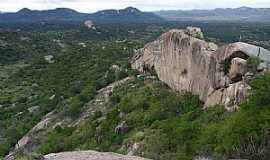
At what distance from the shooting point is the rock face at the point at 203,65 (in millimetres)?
31645

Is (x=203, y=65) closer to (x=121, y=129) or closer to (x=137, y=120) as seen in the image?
(x=137, y=120)

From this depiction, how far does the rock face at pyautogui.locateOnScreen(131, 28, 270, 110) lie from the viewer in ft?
104

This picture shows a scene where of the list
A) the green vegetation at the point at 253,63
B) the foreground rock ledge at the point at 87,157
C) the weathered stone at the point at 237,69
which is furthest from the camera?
A: the weathered stone at the point at 237,69

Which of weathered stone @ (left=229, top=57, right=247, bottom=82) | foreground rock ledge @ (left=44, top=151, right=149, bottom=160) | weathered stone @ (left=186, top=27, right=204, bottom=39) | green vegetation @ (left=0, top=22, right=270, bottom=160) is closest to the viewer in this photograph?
foreground rock ledge @ (left=44, top=151, right=149, bottom=160)

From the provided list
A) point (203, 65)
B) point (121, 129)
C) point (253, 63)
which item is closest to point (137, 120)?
point (121, 129)

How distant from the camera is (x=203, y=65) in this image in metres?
36.7

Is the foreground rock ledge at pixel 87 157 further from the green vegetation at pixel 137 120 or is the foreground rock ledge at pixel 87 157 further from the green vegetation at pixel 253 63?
the green vegetation at pixel 253 63

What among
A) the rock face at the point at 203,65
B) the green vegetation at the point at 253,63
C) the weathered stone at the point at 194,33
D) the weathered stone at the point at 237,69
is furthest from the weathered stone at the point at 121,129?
the green vegetation at the point at 253,63

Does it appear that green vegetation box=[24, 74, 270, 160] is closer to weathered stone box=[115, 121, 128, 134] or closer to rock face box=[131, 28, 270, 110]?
weathered stone box=[115, 121, 128, 134]

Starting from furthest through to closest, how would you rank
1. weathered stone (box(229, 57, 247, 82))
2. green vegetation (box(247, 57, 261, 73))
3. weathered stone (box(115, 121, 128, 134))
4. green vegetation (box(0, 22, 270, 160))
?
weathered stone (box(115, 121, 128, 134)), weathered stone (box(229, 57, 247, 82)), green vegetation (box(247, 57, 261, 73)), green vegetation (box(0, 22, 270, 160))

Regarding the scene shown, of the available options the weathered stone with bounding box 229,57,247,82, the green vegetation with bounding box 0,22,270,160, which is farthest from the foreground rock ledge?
the weathered stone with bounding box 229,57,247,82

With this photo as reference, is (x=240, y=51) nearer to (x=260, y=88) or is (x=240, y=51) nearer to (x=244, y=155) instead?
(x=260, y=88)

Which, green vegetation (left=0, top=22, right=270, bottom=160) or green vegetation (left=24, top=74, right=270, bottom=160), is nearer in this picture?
green vegetation (left=24, top=74, right=270, bottom=160)

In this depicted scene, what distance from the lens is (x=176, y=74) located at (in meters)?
42.1
